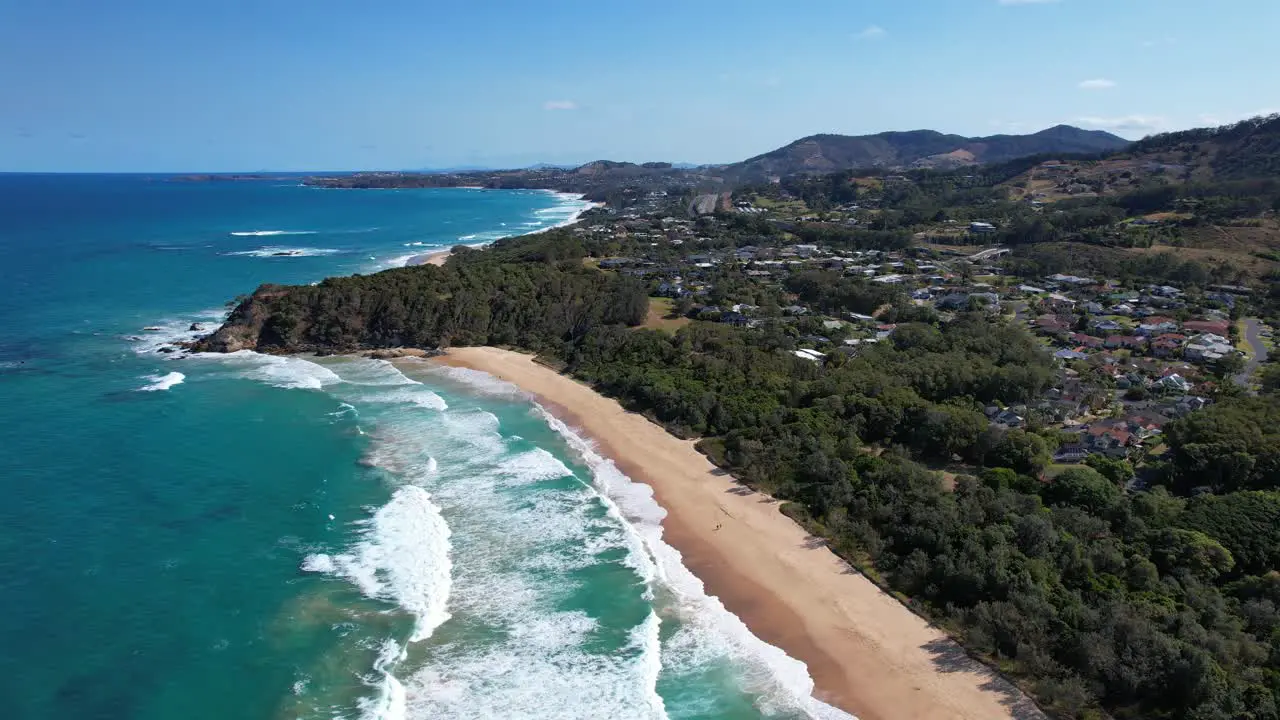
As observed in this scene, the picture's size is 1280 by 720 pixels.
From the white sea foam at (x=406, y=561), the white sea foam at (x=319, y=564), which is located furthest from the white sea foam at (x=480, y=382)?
the white sea foam at (x=319, y=564)

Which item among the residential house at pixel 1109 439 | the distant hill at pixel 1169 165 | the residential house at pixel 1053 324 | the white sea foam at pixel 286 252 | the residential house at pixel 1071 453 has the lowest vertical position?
the residential house at pixel 1071 453

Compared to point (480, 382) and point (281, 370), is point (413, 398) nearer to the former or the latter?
point (480, 382)

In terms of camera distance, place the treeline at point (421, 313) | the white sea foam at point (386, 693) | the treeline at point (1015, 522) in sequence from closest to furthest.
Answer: the white sea foam at point (386, 693) → the treeline at point (1015, 522) → the treeline at point (421, 313)

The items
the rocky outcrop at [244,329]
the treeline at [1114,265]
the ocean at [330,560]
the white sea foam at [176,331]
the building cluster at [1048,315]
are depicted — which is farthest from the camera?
the treeline at [1114,265]

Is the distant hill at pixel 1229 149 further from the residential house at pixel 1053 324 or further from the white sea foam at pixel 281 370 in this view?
the white sea foam at pixel 281 370

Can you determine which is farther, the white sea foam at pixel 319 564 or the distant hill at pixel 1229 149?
the distant hill at pixel 1229 149

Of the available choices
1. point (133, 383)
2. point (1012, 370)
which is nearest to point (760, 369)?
point (1012, 370)

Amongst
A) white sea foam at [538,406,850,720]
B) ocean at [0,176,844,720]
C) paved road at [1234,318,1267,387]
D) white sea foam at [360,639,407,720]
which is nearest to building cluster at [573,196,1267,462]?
paved road at [1234,318,1267,387]

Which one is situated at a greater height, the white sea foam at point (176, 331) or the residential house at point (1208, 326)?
the residential house at point (1208, 326)
